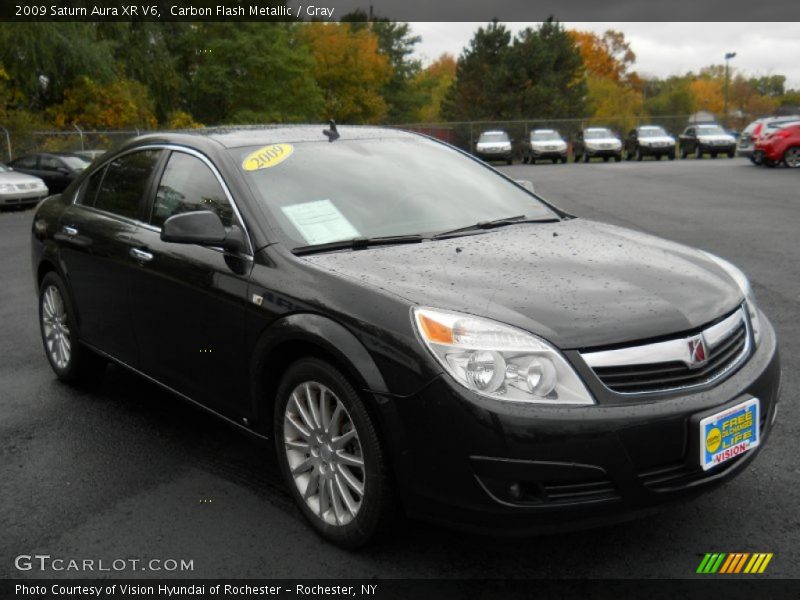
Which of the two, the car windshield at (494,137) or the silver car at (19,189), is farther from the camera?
the car windshield at (494,137)

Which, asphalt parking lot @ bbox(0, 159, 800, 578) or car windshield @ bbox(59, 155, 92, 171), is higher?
asphalt parking lot @ bbox(0, 159, 800, 578)

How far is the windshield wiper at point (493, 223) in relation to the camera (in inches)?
157

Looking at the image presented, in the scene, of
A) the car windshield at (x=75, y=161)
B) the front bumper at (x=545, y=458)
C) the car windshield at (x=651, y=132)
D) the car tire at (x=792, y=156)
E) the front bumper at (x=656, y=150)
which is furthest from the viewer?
the car windshield at (x=651, y=132)

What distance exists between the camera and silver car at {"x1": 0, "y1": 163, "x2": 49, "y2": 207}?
20.5 meters

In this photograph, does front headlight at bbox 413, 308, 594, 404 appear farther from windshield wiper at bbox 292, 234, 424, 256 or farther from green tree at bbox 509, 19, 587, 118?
green tree at bbox 509, 19, 587, 118

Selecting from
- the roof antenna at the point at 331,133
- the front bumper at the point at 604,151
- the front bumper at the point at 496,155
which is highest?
the roof antenna at the point at 331,133

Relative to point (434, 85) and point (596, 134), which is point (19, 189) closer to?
point (596, 134)

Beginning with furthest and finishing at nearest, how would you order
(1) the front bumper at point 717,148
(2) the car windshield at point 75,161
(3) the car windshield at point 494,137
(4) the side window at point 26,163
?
(3) the car windshield at point 494,137 < (1) the front bumper at point 717,148 < (4) the side window at point 26,163 < (2) the car windshield at point 75,161

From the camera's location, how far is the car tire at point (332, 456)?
10.3ft

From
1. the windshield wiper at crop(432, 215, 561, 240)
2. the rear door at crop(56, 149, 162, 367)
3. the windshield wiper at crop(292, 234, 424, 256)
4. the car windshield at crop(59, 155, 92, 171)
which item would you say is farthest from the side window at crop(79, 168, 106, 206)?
the car windshield at crop(59, 155, 92, 171)

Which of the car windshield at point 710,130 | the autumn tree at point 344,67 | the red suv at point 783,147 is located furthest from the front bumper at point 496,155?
the autumn tree at point 344,67

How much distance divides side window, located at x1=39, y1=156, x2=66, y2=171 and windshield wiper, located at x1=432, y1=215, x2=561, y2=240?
21.9m

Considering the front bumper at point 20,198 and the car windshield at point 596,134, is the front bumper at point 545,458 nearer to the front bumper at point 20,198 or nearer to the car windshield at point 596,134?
the front bumper at point 20,198

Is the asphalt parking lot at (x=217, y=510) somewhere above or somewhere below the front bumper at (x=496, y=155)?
above
